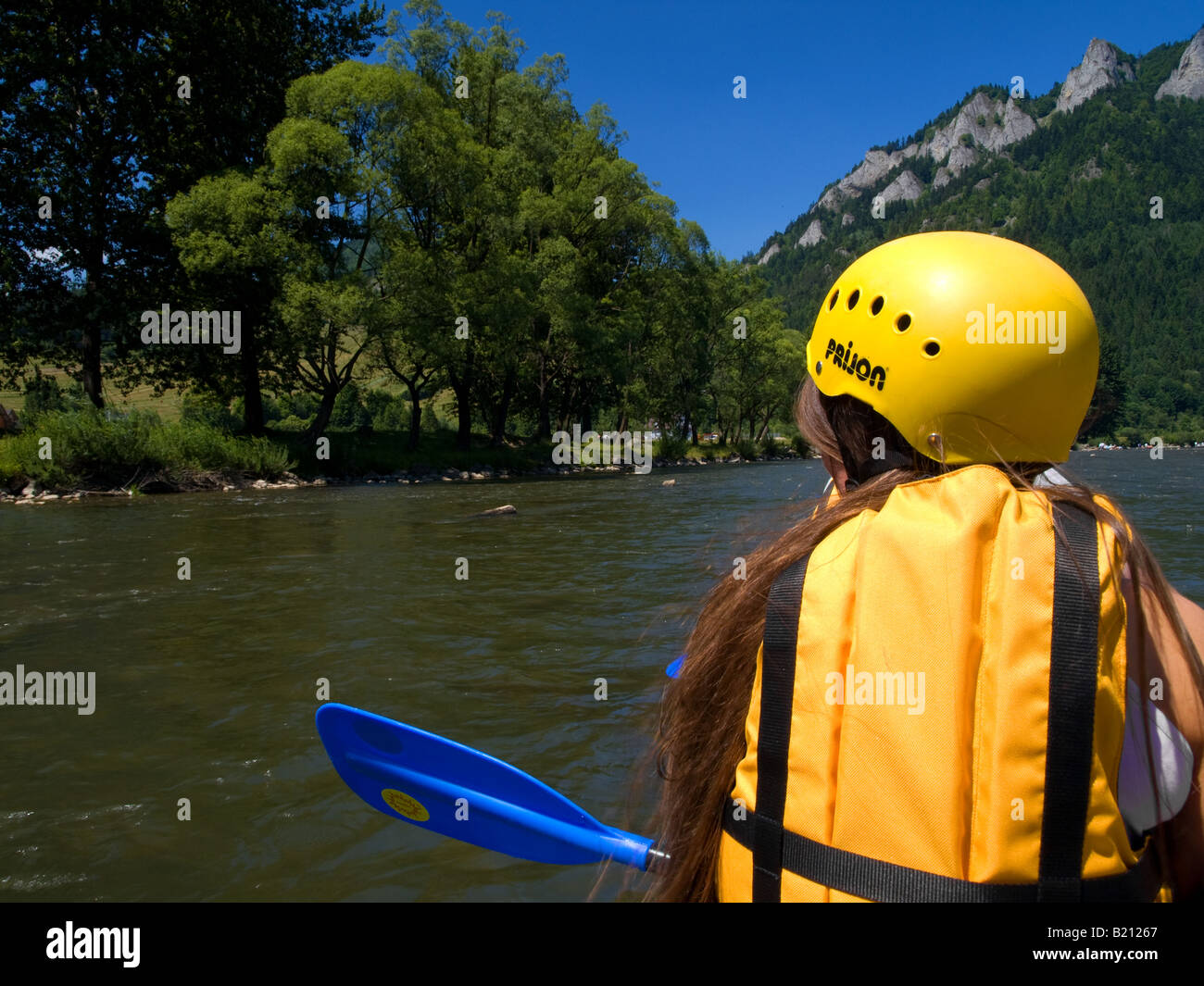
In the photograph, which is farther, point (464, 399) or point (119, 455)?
point (464, 399)

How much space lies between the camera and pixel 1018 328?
1.45 metres

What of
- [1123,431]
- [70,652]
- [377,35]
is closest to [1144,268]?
[1123,431]

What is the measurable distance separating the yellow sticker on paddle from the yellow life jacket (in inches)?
71.6

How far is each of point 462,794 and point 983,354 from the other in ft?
7.02

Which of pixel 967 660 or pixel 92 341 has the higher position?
pixel 92 341

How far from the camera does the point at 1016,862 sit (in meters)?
1.25

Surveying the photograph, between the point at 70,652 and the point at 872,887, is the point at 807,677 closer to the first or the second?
the point at 872,887

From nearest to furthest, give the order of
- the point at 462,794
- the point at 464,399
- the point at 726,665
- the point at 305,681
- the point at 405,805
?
the point at 726,665, the point at 462,794, the point at 405,805, the point at 305,681, the point at 464,399
